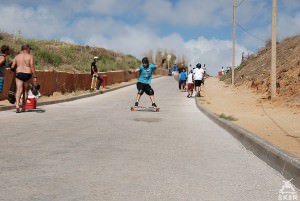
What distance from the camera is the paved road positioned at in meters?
4.54

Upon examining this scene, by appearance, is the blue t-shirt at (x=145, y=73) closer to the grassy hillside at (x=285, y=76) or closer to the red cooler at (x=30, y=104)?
the red cooler at (x=30, y=104)

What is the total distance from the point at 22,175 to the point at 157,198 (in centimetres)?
175

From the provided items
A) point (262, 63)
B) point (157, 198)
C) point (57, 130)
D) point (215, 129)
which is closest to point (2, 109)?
point (57, 130)

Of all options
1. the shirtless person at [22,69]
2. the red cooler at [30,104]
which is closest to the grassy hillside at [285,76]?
the red cooler at [30,104]

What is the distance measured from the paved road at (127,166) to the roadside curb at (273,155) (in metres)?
0.12

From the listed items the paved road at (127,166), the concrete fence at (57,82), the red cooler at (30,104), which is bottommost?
the paved road at (127,166)

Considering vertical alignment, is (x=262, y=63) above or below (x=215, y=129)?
above

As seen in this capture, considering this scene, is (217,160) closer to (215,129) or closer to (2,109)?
(215,129)

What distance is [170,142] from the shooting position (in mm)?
8172

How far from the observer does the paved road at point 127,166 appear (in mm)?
4543

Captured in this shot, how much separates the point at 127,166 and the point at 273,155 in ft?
6.66

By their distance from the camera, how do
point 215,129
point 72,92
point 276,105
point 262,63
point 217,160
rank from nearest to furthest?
1. point 217,160
2. point 215,129
3. point 276,105
4. point 72,92
5. point 262,63

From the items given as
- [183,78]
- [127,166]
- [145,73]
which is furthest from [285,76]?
[127,166]

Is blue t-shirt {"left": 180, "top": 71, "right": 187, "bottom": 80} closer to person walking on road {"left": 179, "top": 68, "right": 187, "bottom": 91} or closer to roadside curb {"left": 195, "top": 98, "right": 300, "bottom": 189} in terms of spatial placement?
person walking on road {"left": 179, "top": 68, "right": 187, "bottom": 91}
